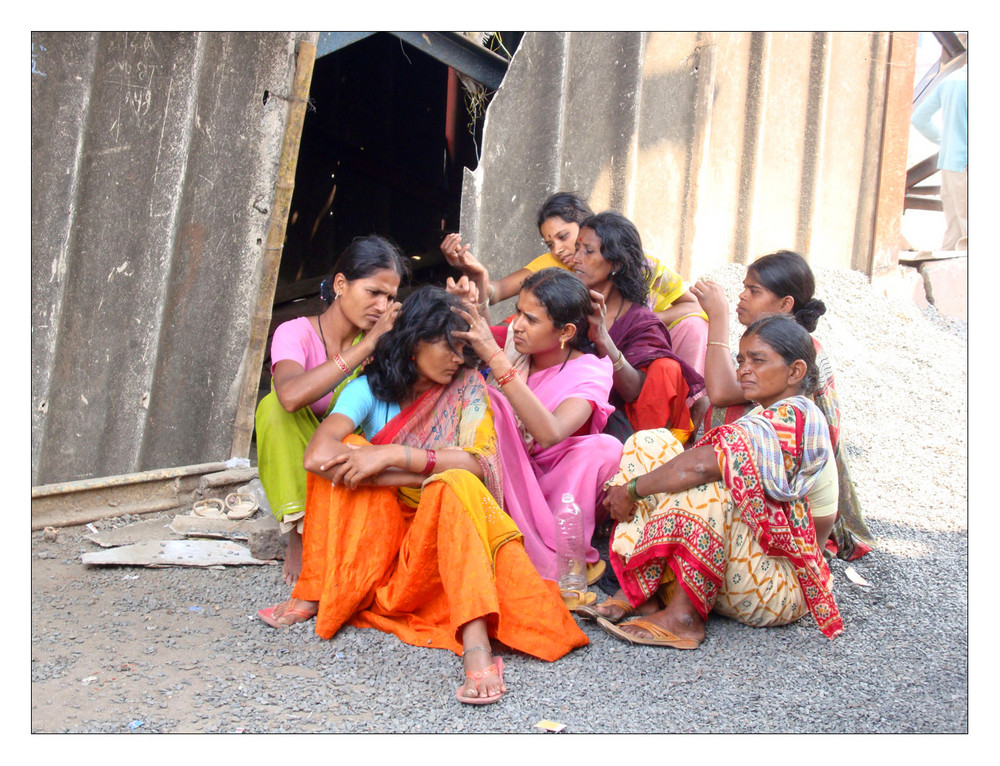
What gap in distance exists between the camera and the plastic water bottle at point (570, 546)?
3111 mm

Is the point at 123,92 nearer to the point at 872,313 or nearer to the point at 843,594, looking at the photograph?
the point at 843,594

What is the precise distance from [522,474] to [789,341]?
3.55ft

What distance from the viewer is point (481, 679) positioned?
244cm

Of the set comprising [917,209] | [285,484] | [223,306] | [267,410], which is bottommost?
[285,484]

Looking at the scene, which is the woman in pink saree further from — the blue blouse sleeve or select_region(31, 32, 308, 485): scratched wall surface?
select_region(31, 32, 308, 485): scratched wall surface

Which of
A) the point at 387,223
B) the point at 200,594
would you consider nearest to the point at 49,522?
the point at 200,594

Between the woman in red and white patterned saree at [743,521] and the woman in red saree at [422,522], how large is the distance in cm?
35

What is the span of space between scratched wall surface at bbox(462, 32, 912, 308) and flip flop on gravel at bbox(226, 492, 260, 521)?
2127mm

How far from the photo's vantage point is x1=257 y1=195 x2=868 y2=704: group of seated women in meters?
2.72

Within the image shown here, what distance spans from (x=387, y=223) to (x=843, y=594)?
619 centimetres

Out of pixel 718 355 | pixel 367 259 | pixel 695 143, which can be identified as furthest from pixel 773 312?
pixel 695 143

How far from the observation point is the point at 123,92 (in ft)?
12.4

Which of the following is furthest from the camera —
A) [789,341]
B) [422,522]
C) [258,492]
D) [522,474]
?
[258,492]

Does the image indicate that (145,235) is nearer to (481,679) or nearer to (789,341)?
(481,679)
